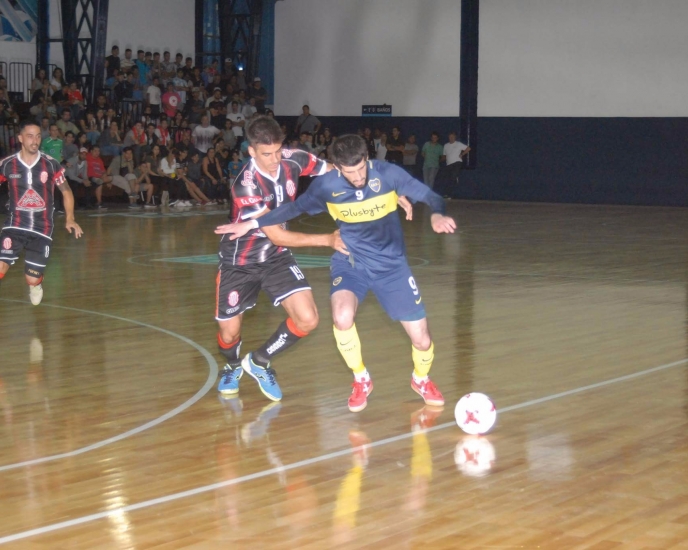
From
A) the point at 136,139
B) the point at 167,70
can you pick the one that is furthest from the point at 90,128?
the point at 167,70

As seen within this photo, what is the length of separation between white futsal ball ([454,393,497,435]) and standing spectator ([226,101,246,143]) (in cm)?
2269

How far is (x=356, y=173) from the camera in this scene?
6.18 metres

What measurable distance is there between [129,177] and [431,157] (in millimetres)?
8899

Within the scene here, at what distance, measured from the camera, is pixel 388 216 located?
6.54 meters

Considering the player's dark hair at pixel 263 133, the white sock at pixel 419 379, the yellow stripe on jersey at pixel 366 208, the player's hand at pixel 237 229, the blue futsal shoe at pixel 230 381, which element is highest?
the player's dark hair at pixel 263 133

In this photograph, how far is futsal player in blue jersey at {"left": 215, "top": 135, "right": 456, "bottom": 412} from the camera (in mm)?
6430

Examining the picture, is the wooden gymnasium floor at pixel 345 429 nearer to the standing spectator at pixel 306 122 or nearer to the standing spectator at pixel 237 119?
the standing spectator at pixel 237 119

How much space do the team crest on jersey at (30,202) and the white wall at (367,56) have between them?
72.7 feet

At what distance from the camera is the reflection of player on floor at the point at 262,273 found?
6887 mm

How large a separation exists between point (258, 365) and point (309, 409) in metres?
0.53

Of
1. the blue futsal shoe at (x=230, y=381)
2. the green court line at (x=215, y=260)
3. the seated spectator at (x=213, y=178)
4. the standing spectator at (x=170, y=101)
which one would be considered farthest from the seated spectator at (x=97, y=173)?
the blue futsal shoe at (x=230, y=381)

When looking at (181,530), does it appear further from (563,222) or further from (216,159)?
(216,159)

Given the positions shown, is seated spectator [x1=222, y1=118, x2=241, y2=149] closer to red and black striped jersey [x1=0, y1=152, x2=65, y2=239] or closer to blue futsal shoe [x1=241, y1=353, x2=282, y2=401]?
red and black striped jersey [x1=0, y1=152, x2=65, y2=239]

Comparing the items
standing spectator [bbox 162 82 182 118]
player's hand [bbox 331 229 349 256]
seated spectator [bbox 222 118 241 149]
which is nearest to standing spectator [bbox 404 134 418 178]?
seated spectator [bbox 222 118 241 149]
